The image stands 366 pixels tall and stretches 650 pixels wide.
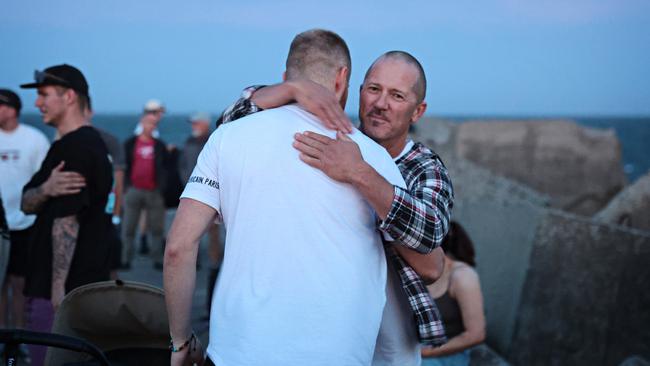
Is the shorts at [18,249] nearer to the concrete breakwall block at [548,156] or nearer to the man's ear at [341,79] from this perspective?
the man's ear at [341,79]

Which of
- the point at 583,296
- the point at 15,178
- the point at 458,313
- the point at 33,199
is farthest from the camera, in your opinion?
the point at 15,178

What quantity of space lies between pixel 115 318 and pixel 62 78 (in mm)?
1732

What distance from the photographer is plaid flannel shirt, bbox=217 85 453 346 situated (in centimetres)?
226

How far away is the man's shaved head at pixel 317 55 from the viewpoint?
7.84 ft

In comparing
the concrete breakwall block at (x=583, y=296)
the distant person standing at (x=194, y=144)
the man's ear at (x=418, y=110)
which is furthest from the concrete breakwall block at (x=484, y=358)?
the distant person standing at (x=194, y=144)

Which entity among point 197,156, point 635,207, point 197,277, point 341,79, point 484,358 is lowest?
point 197,277

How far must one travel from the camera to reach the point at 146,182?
8.54m

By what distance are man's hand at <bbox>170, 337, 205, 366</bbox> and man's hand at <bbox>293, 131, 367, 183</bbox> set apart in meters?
0.76

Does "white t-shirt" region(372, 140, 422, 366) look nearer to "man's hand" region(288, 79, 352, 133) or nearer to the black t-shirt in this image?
"man's hand" region(288, 79, 352, 133)

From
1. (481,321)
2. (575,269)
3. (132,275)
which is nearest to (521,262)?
(575,269)

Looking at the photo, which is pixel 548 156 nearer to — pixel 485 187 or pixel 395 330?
pixel 485 187

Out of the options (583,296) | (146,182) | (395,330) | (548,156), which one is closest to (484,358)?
(583,296)

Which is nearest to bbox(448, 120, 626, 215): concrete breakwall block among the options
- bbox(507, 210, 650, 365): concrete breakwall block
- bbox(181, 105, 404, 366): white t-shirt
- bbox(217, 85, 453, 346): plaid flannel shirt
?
bbox(507, 210, 650, 365): concrete breakwall block

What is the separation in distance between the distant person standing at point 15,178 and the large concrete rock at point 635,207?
4587mm
